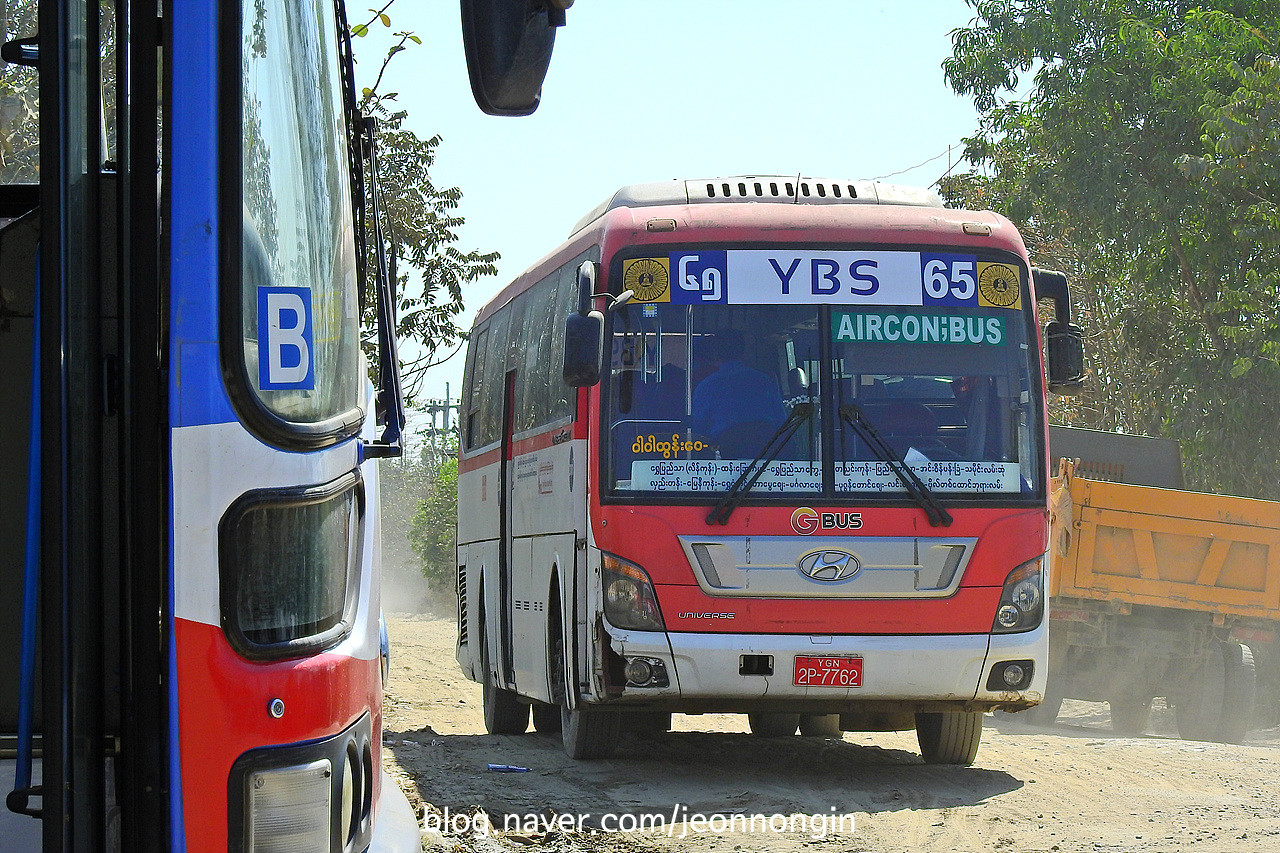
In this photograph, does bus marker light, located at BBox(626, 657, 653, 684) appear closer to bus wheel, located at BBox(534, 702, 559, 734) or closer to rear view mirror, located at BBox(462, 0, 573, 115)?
bus wheel, located at BBox(534, 702, 559, 734)

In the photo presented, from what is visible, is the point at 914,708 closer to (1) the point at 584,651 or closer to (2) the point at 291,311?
(1) the point at 584,651

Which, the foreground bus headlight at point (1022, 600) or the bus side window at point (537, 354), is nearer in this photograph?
the foreground bus headlight at point (1022, 600)

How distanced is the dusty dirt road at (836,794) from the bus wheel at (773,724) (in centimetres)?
10

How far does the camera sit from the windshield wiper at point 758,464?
9508mm

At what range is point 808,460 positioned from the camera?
31.6 feet

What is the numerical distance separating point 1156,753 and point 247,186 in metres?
10.2

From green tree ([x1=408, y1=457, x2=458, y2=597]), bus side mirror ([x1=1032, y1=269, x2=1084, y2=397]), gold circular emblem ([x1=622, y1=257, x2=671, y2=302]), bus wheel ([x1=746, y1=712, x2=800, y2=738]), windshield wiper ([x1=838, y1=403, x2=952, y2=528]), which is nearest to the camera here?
windshield wiper ([x1=838, y1=403, x2=952, y2=528])

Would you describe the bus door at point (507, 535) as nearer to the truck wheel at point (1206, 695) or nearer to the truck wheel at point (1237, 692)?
the truck wheel at point (1206, 695)

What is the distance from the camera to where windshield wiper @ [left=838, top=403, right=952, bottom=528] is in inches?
375

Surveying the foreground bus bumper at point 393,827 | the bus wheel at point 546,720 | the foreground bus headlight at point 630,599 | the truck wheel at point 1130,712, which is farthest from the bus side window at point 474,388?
the foreground bus bumper at point 393,827

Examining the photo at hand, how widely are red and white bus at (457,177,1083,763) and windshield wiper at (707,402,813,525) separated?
0.01m

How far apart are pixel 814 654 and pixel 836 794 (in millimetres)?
773

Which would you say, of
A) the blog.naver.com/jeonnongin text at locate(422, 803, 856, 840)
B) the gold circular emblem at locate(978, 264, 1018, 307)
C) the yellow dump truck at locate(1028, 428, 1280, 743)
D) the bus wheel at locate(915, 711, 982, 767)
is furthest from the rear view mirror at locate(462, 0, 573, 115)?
the yellow dump truck at locate(1028, 428, 1280, 743)

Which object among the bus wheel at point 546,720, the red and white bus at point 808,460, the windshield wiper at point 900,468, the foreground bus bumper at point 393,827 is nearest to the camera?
the foreground bus bumper at point 393,827
